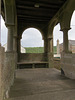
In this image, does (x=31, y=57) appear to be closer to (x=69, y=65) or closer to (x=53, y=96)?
(x=69, y=65)

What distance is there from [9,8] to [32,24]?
3.25 meters

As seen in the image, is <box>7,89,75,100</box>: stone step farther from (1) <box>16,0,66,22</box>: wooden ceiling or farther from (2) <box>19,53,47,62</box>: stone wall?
(2) <box>19,53,47,62</box>: stone wall

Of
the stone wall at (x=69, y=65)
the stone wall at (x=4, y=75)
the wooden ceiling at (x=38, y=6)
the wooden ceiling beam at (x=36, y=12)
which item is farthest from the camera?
the wooden ceiling beam at (x=36, y=12)

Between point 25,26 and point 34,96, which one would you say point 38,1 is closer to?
point 25,26

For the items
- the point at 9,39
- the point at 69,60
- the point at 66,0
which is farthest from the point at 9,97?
the point at 66,0

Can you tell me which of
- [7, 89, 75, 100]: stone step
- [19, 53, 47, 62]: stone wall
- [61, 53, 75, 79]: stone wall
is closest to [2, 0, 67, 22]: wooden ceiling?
[61, 53, 75, 79]: stone wall

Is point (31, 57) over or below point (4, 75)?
below

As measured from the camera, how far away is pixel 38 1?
3740mm

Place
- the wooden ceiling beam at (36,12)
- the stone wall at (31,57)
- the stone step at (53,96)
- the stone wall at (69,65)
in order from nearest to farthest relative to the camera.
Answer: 1. the stone step at (53,96)
2. the stone wall at (69,65)
3. the wooden ceiling beam at (36,12)
4. the stone wall at (31,57)

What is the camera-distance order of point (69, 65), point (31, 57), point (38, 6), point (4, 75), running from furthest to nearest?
point (31, 57) < point (38, 6) < point (69, 65) < point (4, 75)

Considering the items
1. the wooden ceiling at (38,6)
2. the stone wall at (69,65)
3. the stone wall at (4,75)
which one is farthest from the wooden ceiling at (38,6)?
the stone wall at (4,75)

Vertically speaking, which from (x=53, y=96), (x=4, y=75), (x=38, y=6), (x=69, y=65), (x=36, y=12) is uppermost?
(x=36, y=12)

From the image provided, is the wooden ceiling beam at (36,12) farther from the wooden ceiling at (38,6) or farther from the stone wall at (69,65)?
the stone wall at (69,65)

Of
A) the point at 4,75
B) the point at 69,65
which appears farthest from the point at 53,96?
the point at 69,65
